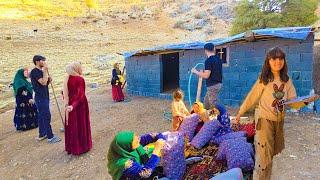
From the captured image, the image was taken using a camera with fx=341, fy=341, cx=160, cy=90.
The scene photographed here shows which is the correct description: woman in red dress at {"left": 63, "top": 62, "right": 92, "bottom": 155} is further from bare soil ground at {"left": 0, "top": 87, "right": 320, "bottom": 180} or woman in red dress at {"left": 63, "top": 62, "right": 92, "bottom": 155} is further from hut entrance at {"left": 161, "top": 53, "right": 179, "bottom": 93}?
hut entrance at {"left": 161, "top": 53, "right": 179, "bottom": 93}

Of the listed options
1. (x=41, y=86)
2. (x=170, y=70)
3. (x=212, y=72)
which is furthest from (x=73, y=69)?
(x=170, y=70)

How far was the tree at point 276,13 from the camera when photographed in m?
15.3

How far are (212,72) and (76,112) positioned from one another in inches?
96.3

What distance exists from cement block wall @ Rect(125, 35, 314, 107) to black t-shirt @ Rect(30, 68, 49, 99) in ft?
16.0

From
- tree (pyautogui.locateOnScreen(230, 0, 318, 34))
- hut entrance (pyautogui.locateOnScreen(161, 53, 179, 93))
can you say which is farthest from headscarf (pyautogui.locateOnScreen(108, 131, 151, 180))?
tree (pyautogui.locateOnScreen(230, 0, 318, 34))

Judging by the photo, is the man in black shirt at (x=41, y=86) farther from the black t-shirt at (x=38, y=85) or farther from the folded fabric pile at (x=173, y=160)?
the folded fabric pile at (x=173, y=160)

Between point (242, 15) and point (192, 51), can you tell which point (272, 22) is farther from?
point (192, 51)

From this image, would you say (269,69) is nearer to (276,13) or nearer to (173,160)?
(173,160)

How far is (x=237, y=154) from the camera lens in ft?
12.4

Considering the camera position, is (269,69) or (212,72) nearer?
(269,69)

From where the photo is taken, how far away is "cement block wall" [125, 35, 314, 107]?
802 cm

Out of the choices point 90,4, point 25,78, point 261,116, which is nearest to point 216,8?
point 90,4

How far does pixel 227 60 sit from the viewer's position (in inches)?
365

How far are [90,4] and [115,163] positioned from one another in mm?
44013
